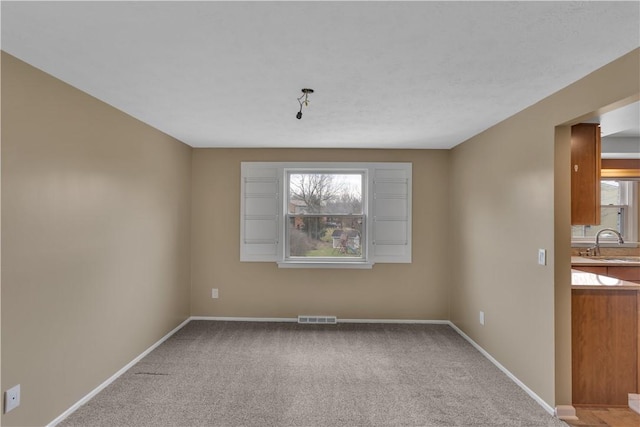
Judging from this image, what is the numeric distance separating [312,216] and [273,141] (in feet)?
3.81

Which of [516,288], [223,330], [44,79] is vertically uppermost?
[44,79]

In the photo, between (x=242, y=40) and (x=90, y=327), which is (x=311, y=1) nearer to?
(x=242, y=40)

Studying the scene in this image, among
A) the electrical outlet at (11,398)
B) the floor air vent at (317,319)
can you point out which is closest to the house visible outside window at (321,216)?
the floor air vent at (317,319)

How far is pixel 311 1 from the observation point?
1.43 m

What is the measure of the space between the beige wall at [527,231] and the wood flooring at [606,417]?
17 cm

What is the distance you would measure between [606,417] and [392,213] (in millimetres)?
2873

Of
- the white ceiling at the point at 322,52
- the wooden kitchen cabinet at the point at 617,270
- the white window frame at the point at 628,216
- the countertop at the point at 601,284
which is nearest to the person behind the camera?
the white ceiling at the point at 322,52

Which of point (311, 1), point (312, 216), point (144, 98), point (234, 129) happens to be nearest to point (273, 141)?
point (234, 129)

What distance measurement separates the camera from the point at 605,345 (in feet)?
8.66

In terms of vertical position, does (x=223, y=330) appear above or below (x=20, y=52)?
below

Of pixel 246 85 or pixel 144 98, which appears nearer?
pixel 246 85

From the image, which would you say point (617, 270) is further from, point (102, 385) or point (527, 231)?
point (102, 385)

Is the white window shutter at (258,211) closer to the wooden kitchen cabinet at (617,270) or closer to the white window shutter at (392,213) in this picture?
the white window shutter at (392,213)

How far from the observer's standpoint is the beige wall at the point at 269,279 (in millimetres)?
4727
